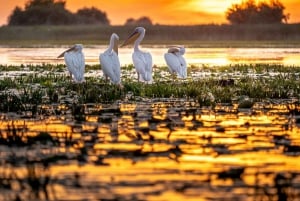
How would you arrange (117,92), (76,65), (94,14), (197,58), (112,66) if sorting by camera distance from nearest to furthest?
1. (117,92)
2. (112,66)
3. (76,65)
4. (197,58)
5. (94,14)

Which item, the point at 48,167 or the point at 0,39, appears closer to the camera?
the point at 48,167

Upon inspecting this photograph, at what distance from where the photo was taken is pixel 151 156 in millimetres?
5918

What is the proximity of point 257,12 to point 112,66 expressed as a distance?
67945 millimetres

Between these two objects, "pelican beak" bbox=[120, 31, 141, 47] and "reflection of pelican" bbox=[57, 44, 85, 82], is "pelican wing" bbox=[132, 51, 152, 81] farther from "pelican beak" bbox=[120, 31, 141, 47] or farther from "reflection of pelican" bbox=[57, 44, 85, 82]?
→ "pelican beak" bbox=[120, 31, 141, 47]

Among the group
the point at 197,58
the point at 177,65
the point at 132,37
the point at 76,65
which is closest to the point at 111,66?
the point at 76,65

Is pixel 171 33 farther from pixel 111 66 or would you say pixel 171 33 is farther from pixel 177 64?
pixel 111 66

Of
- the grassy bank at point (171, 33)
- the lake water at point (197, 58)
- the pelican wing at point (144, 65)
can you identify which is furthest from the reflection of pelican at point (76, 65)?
the grassy bank at point (171, 33)

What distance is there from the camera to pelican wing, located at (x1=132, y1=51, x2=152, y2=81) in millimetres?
13688

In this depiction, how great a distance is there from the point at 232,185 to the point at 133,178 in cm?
66

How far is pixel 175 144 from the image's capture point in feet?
21.2

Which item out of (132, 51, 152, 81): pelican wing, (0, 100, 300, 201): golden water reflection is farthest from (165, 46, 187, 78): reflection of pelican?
(0, 100, 300, 201): golden water reflection

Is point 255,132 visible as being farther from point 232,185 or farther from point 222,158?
point 232,185

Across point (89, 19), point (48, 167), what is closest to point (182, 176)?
point (48, 167)

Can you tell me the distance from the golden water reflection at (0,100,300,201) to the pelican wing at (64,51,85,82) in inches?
181
